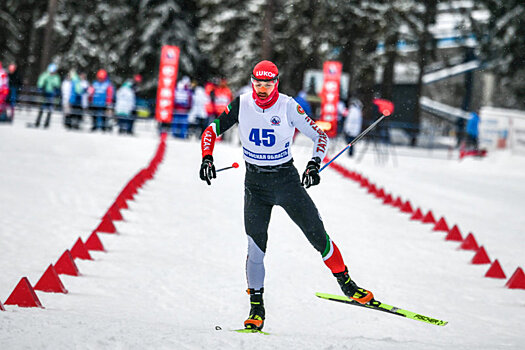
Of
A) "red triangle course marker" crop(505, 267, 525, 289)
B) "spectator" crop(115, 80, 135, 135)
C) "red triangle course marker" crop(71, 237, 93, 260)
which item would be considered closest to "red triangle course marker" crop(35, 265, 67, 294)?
"red triangle course marker" crop(71, 237, 93, 260)

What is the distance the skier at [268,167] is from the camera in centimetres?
551

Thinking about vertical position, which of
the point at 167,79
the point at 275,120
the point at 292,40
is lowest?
the point at 275,120

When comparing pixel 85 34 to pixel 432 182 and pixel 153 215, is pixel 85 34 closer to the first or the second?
pixel 432 182

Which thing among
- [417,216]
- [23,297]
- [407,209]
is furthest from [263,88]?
[407,209]

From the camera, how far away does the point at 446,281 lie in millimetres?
7820

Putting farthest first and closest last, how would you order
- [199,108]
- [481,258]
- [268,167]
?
[199,108] → [481,258] → [268,167]

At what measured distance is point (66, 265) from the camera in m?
6.91

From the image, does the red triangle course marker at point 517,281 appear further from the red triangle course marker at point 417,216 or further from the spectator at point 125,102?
the spectator at point 125,102

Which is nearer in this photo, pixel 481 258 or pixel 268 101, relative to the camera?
pixel 268 101

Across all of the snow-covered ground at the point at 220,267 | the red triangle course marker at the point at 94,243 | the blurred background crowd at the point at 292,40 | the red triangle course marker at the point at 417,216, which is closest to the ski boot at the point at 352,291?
the snow-covered ground at the point at 220,267

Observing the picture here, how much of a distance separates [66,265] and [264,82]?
2782mm

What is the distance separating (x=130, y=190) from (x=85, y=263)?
4612mm

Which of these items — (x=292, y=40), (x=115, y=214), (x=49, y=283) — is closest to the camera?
(x=49, y=283)

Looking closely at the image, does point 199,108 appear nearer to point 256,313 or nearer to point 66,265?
point 66,265
